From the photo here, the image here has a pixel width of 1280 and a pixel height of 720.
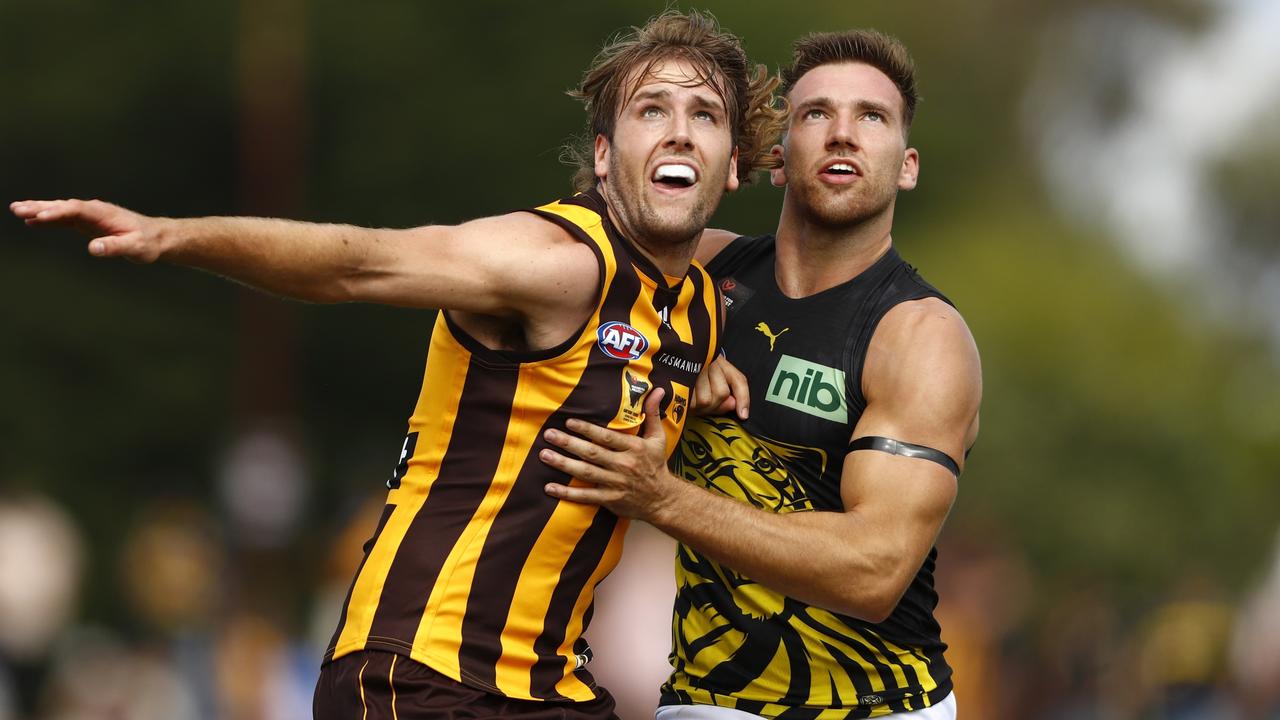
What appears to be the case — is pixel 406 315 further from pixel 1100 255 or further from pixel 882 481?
pixel 882 481

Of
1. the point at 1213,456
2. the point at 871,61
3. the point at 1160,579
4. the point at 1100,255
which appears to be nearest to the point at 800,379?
the point at 871,61

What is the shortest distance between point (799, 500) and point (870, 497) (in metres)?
0.36

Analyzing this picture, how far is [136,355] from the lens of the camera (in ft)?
82.3

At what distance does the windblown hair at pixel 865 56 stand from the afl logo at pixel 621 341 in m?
1.52

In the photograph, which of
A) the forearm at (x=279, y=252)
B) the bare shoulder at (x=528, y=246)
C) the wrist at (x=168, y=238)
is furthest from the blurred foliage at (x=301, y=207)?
the wrist at (x=168, y=238)

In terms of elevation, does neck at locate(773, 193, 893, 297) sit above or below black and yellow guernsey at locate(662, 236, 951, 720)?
above

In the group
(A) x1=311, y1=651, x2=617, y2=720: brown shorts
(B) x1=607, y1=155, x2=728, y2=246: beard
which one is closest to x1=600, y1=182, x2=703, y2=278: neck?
(B) x1=607, y1=155, x2=728, y2=246: beard

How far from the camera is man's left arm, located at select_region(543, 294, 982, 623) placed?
541 centimetres

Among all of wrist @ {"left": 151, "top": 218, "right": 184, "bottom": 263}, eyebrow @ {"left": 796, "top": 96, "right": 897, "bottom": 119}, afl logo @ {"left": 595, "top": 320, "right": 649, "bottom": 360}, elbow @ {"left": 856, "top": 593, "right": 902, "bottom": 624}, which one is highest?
eyebrow @ {"left": 796, "top": 96, "right": 897, "bottom": 119}

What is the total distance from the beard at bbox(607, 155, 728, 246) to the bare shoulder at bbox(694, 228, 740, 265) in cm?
101

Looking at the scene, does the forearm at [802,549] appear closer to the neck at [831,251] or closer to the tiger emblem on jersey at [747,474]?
the tiger emblem on jersey at [747,474]

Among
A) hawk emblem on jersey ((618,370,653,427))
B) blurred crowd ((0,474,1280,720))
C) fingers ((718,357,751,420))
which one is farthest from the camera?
blurred crowd ((0,474,1280,720))

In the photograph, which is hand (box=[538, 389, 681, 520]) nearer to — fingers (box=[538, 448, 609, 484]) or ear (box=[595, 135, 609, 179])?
fingers (box=[538, 448, 609, 484])

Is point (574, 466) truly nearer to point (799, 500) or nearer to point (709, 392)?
point (709, 392)
